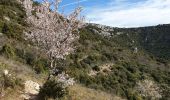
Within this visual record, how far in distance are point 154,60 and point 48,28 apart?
69.3 meters

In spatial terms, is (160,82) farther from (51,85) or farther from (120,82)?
(51,85)

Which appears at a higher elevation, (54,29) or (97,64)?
(54,29)

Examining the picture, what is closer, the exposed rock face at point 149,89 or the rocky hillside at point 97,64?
the rocky hillside at point 97,64

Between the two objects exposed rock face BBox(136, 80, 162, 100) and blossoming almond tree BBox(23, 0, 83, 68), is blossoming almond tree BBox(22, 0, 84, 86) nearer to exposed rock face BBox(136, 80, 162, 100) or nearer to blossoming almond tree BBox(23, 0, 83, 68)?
blossoming almond tree BBox(23, 0, 83, 68)

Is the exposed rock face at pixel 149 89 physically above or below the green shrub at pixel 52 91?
below

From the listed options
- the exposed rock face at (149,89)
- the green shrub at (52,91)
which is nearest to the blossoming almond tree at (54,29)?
the green shrub at (52,91)

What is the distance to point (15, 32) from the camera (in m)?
43.9

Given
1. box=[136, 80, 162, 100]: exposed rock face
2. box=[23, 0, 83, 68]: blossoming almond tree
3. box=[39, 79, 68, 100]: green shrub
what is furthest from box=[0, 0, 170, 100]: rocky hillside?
box=[39, 79, 68, 100]: green shrub

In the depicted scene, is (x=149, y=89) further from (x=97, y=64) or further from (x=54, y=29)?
(x=54, y=29)

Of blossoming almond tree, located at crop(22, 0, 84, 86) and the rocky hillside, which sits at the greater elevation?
blossoming almond tree, located at crop(22, 0, 84, 86)

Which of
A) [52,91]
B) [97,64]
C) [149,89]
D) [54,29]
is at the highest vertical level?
[54,29]

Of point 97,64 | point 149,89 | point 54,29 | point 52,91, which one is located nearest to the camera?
point 52,91

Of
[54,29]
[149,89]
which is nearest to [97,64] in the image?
[149,89]

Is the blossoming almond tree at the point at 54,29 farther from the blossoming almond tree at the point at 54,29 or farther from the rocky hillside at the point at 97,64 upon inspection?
the rocky hillside at the point at 97,64
